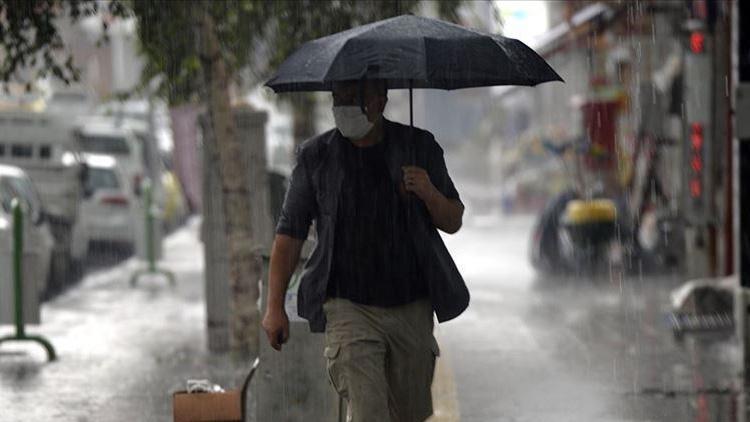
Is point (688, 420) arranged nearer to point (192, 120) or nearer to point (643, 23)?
point (643, 23)

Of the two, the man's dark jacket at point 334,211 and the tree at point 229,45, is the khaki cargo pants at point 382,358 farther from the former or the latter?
the tree at point 229,45

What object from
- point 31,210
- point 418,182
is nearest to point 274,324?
point 418,182

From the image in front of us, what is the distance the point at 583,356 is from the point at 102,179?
15757mm

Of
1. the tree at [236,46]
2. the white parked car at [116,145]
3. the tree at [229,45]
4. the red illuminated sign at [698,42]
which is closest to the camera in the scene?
the tree at [229,45]

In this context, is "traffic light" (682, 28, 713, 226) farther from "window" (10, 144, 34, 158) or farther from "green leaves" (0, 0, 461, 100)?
"window" (10, 144, 34, 158)

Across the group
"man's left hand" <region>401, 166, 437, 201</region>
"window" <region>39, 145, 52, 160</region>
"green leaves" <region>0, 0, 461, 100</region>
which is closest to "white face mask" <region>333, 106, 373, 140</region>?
"man's left hand" <region>401, 166, 437, 201</region>

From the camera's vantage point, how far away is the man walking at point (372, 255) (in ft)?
21.8

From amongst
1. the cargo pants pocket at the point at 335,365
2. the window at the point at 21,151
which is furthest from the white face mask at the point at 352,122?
the window at the point at 21,151

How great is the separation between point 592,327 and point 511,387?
4376 millimetres

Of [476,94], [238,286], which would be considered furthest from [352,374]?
[476,94]

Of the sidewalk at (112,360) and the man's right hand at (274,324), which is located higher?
the man's right hand at (274,324)

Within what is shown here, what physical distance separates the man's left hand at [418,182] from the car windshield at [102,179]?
22.0 meters

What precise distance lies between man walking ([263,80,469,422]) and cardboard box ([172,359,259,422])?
854 mm

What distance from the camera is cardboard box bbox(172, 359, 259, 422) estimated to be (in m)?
7.60
